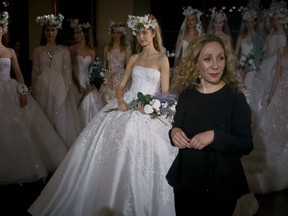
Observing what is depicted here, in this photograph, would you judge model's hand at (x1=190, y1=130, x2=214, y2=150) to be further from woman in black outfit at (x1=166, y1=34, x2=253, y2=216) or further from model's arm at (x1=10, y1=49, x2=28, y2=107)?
model's arm at (x1=10, y1=49, x2=28, y2=107)

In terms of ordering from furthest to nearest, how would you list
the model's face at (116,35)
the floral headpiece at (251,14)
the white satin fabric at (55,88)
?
the model's face at (116,35), the floral headpiece at (251,14), the white satin fabric at (55,88)

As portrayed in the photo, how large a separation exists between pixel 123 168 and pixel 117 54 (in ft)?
13.0

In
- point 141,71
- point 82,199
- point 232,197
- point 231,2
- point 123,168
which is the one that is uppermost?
point 231,2

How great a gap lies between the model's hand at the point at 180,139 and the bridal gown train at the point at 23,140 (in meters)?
3.29

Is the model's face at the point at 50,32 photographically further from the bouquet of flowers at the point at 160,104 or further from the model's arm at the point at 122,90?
the bouquet of flowers at the point at 160,104

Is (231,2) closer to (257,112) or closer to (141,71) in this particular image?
(257,112)

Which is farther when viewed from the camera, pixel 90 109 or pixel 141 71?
pixel 90 109

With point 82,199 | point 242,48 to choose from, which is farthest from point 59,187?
point 242,48

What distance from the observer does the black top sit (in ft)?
6.95

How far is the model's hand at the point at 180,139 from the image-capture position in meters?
2.12

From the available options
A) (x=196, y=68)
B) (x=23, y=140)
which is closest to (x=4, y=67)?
(x=23, y=140)

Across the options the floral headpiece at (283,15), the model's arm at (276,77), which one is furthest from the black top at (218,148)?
the floral headpiece at (283,15)

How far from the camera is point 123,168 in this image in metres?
3.82

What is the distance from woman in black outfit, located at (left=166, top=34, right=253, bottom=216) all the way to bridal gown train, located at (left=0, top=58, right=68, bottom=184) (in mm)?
3169
